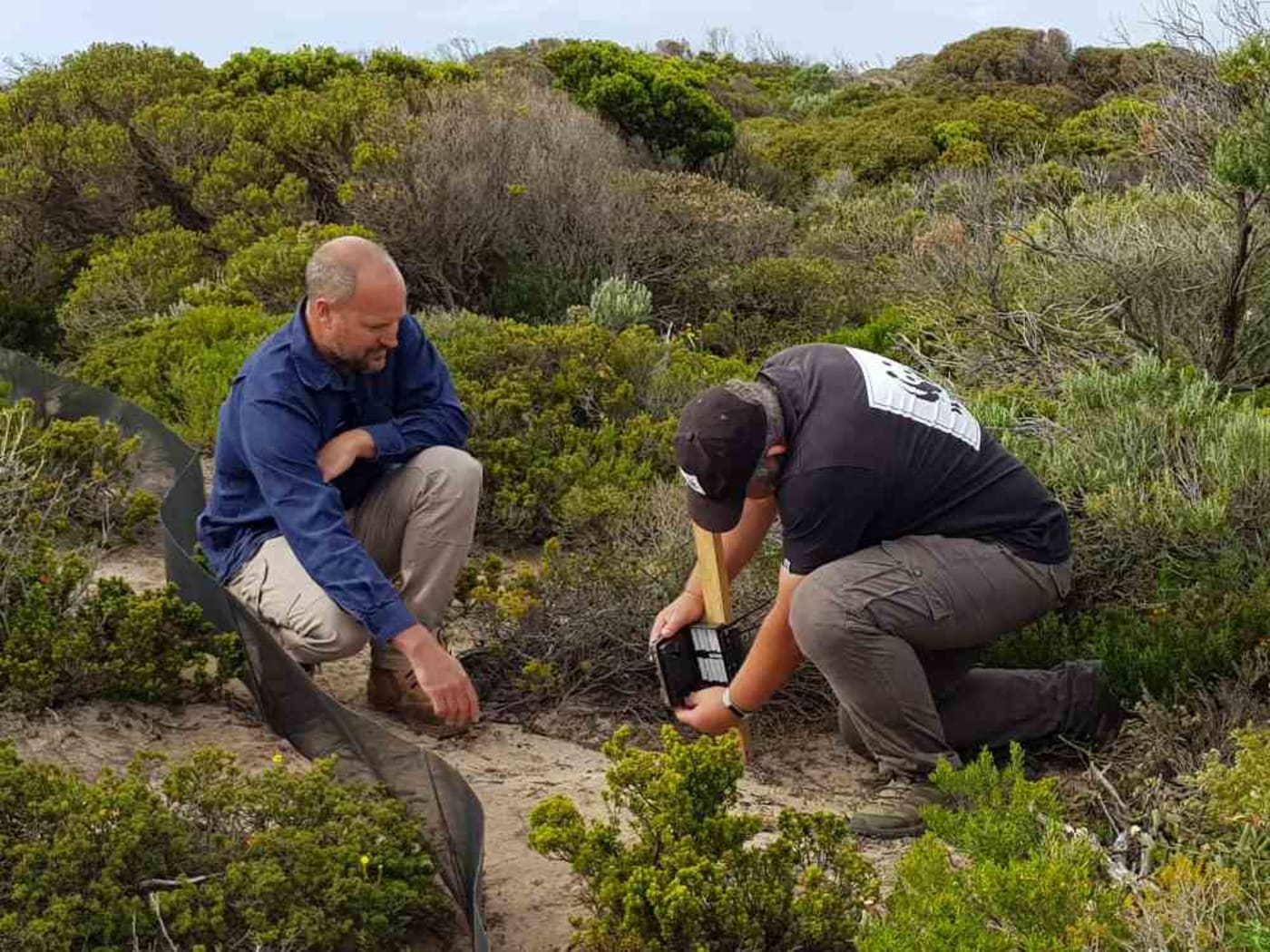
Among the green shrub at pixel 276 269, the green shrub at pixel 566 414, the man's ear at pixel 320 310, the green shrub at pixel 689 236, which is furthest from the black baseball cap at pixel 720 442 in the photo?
the green shrub at pixel 689 236

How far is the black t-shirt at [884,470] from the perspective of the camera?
12.3 ft

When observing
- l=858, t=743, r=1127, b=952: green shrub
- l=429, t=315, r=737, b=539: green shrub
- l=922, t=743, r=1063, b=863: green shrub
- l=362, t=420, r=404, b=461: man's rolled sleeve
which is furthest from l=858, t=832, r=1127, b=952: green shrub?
l=429, t=315, r=737, b=539: green shrub

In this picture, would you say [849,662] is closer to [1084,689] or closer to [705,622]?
[705,622]

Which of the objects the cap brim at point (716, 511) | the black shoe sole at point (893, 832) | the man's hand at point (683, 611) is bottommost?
the black shoe sole at point (893, 832)

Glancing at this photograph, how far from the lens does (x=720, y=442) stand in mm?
3658

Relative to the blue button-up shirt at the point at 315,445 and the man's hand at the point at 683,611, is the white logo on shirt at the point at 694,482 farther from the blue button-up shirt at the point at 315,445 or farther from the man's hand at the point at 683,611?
the blue button-up shirt at the point at 315,445

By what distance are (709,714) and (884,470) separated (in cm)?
88

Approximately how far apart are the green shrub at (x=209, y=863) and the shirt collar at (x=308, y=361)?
1328mm

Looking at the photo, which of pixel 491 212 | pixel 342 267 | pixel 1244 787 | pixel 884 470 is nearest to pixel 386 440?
pixel 342 267

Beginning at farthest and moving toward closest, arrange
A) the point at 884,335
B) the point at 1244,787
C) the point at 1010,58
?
the point at 1010,58 → the point at 884,335 → the point at 1244,787

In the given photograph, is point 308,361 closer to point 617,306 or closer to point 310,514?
point 310,514

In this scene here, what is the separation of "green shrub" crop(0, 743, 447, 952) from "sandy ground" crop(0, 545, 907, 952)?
0.26 metres

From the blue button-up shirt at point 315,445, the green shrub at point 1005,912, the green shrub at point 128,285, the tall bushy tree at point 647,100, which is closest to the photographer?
the green shrub at point 1005,912

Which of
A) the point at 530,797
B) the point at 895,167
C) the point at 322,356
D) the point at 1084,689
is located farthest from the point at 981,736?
the point at 895,167
